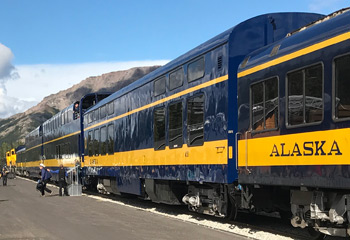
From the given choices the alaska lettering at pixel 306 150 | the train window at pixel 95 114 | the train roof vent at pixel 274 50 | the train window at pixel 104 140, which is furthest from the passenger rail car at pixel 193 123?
the train window at pixel 95 114

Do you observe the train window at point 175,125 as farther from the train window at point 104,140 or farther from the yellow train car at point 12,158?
the yellow train car at point 12,158

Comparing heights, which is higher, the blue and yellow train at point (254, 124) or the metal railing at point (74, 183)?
the blue and yellow train at point (254, 124)

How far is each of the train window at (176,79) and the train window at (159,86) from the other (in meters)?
0.58

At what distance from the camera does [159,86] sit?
14883mm

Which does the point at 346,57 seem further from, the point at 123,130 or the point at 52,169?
the point at 52,169

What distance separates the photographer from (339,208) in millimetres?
7863

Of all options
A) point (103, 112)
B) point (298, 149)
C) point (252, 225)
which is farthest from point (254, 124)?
point (103, 112)

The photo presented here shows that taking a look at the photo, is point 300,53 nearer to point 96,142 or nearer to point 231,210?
point 231,210

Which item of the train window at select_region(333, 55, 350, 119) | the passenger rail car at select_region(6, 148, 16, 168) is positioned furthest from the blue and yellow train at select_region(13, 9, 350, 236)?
the passenger rail car at select_region(6, 148, 16, 168)

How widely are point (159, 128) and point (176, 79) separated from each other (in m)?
1.78

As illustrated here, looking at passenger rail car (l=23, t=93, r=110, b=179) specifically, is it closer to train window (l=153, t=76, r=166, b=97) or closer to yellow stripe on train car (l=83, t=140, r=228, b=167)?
→ yellow stripe on train car (l=83, t=140, r=228, b=167)

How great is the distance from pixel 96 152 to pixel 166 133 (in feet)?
31.5

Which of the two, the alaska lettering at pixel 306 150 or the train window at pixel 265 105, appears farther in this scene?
the train window at pixel 265 105

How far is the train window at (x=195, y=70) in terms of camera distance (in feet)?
39.7
